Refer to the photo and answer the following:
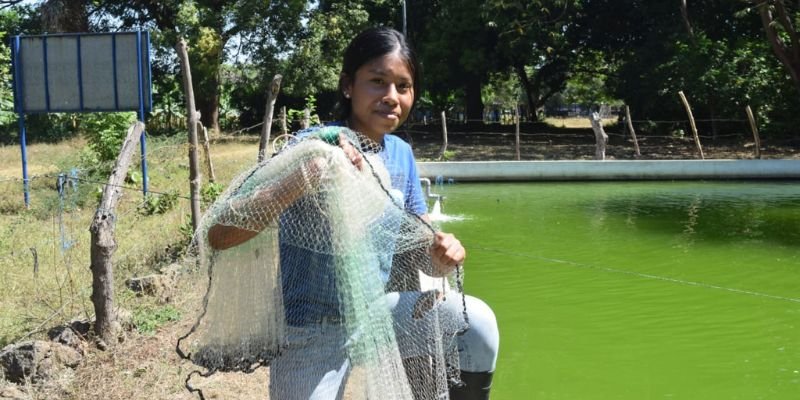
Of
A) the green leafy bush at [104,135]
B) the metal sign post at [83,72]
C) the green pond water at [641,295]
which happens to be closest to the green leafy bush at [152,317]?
the green pond water at [641,295]

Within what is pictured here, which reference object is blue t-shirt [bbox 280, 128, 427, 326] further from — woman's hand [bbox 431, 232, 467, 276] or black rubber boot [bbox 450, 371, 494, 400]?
black rubber boot [bbox 450, 371, 494, 400]

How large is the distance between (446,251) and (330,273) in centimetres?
24

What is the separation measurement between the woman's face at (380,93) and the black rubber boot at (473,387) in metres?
0.55

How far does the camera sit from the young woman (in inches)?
57.1

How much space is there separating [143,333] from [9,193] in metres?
6.74

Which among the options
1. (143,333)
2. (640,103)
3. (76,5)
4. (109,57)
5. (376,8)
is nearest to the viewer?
A: (143,333)

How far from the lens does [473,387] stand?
1674mm

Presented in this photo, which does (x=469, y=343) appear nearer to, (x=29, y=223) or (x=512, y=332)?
(x=512, y=332)

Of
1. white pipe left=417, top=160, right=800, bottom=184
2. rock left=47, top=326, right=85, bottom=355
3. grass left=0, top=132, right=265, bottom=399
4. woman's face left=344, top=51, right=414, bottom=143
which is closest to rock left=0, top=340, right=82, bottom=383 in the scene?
grass left=0, top=132, right=265, bottom=399

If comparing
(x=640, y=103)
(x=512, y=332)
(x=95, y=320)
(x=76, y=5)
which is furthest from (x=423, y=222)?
(x=640, y=103)

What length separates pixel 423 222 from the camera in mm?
1586

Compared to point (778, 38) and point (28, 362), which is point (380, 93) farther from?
point (778, 38)

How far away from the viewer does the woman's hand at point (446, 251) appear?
1566 millimetres

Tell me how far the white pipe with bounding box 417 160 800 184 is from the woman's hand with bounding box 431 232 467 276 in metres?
13.1
